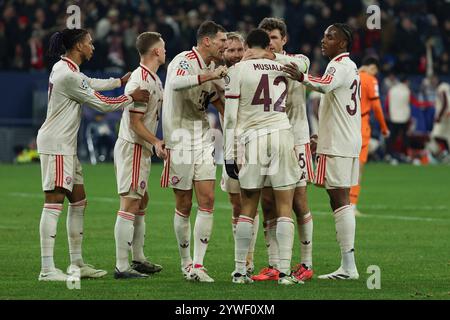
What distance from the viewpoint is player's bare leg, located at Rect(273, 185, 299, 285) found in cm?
1130

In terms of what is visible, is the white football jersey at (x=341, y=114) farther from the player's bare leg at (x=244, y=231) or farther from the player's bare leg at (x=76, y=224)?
the player's bare leg at (x=76, y=224)

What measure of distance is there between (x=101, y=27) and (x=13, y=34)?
2.45 meters

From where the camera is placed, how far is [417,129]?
112ft

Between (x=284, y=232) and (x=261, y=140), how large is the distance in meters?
0.90

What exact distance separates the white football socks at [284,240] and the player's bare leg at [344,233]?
79 centimetres

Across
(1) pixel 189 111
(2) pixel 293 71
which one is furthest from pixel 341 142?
(1) pixel 189 111

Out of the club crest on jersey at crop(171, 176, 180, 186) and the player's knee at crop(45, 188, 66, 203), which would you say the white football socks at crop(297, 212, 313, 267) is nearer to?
the club crest on jersey at crop(171, 176, 180, 186)

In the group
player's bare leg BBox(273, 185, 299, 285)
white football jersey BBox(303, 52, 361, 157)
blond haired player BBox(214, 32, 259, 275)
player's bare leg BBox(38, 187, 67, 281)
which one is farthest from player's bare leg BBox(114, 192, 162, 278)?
white football jersey BBox(303, 52, 361, 157)

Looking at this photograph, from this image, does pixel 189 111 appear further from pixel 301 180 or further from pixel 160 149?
pixel 301 180

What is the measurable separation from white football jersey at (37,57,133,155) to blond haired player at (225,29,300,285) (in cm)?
121

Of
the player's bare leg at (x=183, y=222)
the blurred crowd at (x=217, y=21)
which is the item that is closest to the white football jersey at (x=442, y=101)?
the blurred crowd at (x=217, y=21)

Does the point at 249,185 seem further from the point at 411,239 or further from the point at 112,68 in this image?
the point at 112,68

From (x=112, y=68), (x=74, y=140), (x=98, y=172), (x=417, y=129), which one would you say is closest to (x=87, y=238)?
(x=74, y=140)

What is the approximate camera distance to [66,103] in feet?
39.0
